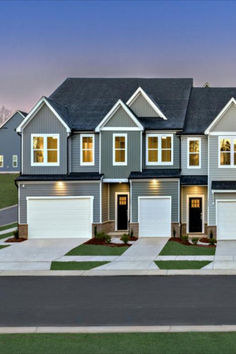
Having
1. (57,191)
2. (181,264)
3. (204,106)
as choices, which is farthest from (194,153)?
(181,264)

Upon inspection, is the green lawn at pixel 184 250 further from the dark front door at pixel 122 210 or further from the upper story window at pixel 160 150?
the upper story window at pixel 160 150

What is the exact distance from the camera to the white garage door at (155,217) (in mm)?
27234

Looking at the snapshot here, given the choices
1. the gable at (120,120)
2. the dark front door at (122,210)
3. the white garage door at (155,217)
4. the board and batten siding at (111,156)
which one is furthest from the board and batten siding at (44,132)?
the white garage door at (155,217)

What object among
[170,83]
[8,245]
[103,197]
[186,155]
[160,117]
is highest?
[170,83]

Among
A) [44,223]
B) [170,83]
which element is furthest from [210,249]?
[170,83]

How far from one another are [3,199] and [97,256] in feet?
112

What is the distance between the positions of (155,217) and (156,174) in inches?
114

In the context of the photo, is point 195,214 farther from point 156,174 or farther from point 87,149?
point 87,149

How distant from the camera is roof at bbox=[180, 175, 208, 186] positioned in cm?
2723

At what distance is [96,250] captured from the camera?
2209 cm

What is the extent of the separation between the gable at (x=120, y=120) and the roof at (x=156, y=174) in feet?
10.9
